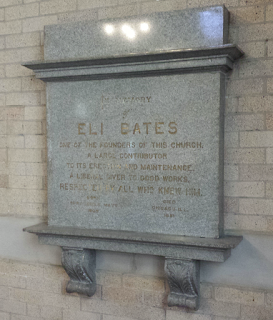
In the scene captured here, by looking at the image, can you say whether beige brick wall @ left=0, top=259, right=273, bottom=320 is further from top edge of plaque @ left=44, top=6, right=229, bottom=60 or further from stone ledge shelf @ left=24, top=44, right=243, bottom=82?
top edge of plaque @ left=44, top=6, right=229, bottom=60

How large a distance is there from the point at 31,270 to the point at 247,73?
2505 mm

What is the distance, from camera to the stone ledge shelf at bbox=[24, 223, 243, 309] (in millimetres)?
2557

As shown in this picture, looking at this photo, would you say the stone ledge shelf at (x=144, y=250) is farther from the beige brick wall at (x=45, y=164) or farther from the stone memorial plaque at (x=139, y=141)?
the beige brick wall at (x=45, y=164)

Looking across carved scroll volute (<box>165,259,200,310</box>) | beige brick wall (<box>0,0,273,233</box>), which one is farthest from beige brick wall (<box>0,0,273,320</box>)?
carved scroll volute (<box>165,259,200,310</box>)

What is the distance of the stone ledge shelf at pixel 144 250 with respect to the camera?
101 inches

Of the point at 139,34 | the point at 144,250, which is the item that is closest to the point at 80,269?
the point at 144,250

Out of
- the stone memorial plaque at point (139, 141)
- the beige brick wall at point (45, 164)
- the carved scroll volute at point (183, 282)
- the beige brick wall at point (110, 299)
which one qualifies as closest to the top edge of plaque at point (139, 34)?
the stone memorial plaque at point (139, 141)

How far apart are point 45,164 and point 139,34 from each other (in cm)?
138

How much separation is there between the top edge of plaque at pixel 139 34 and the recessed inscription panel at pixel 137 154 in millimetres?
237

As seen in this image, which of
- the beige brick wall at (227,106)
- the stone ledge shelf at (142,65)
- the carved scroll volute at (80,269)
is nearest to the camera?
the stone ledge shelf at (142,65)

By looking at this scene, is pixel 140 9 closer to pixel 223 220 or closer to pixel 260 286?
pixel 223 220

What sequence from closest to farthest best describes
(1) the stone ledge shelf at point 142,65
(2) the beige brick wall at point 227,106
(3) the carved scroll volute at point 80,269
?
(1) the stone ledge shelf at point 142,65, (2) the beige brick wall at point 227,106, (3) the carved scroll volute at point 80,269

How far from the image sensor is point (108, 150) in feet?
9.50

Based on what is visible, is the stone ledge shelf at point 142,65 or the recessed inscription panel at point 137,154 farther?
the recessed inscription panel at point 137,154
